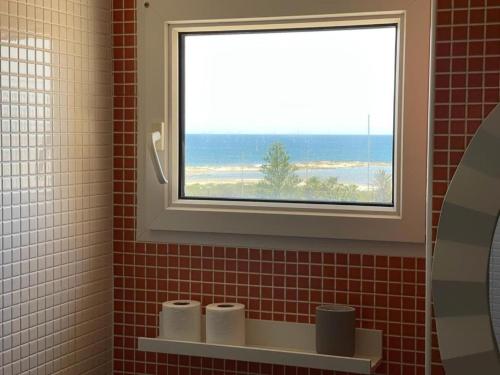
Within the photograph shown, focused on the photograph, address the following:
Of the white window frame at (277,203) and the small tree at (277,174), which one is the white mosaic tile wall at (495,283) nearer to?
the white window frame at (277,203)

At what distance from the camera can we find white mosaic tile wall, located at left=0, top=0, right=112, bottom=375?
164 centimetres

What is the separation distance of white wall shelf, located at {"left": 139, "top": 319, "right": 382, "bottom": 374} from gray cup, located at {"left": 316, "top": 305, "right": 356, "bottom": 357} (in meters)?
0.03

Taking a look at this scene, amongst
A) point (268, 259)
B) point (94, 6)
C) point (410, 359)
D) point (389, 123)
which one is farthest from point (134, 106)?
point (410, 359)

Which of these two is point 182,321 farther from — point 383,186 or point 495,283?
point 495,283

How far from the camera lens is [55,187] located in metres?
1.79

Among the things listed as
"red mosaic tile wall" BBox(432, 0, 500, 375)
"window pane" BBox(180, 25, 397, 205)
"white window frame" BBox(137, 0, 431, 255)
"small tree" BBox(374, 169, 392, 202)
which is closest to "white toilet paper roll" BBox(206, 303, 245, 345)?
"white window frame" BBox(137, 0, 431, 255)

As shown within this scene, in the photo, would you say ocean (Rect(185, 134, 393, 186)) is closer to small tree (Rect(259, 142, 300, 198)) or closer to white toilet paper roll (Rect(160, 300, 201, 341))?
small tree (Rect(259, 142, 300, 198))

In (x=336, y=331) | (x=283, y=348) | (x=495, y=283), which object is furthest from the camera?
(x=283, y=348)

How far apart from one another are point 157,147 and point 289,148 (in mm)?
326

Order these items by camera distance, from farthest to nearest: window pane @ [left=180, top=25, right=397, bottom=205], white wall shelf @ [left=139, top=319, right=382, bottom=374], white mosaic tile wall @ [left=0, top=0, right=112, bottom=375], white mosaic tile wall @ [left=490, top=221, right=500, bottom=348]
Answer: window pane @ [left=180, top=25, right=397, bottom=205] → white wall shelf @ [left=139, top=319, right=382, bottom=374] → white mosaic tile wall @ [left=0, top=0, right=112, bottom=375] → white mosaic tile wall @ [left=490, top=221, right=500, bottom=348]

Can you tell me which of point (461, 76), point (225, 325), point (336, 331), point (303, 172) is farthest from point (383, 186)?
point (461, 76)

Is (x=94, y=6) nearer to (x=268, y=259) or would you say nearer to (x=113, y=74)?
(x=113, y=74)

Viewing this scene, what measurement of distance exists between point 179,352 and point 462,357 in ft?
2.86

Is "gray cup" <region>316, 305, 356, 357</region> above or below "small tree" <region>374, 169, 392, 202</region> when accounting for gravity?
below
